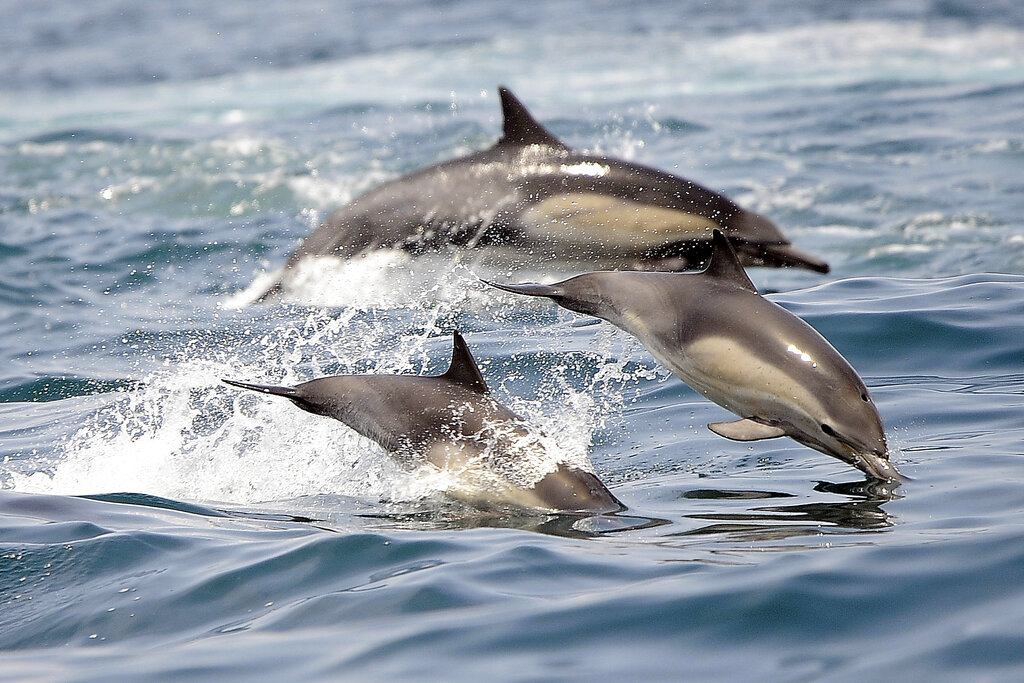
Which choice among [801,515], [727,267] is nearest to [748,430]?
[801,515]

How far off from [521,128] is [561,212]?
1.87 ft

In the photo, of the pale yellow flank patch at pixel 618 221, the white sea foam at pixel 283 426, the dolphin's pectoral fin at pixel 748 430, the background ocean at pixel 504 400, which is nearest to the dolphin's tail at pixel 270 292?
the background ocean at pixel 504 400

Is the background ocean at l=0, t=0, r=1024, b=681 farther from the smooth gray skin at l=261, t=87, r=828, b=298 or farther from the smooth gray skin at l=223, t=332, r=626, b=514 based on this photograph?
the smooth gray skin at l=261, t=87, r=828, b=298

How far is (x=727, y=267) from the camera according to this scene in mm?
5176

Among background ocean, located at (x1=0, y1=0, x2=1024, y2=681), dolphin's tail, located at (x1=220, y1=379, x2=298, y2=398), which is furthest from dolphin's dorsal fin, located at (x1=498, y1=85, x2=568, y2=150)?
dolphin's tail, located at (x1=220, y1=379, x2=298, y2=398)

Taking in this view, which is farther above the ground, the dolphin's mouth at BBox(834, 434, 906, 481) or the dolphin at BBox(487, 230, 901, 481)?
the dolphin at BBox(487, 230, 901, 481)

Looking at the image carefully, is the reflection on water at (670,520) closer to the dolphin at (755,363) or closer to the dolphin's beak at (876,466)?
the dolphin's beak at (876,466)

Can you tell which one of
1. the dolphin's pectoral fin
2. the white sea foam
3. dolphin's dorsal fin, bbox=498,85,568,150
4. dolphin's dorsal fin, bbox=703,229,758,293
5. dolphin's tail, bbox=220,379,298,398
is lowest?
the white sea foam

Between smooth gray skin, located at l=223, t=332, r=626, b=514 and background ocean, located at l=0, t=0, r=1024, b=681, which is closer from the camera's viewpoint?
background ocean, located at l=0, t=0, r=1024, b=681

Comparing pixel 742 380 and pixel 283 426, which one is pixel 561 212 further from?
pixel 742 380

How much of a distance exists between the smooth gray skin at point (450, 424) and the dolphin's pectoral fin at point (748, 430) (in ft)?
1.51

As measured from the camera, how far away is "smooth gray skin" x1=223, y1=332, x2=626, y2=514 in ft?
16.3

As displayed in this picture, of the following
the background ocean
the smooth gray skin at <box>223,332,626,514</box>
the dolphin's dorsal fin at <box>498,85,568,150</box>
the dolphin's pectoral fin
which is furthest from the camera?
the dolphin's dorsal fin at <box>498,85,568,150</box>

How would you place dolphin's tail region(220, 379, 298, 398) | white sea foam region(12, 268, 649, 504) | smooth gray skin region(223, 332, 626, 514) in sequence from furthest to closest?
white sea foam region(12, 268, 649, 504)
dolphin's tail region(220, 379, 298, 398)
smooth gray skin region(223, 332, 626, 514)
